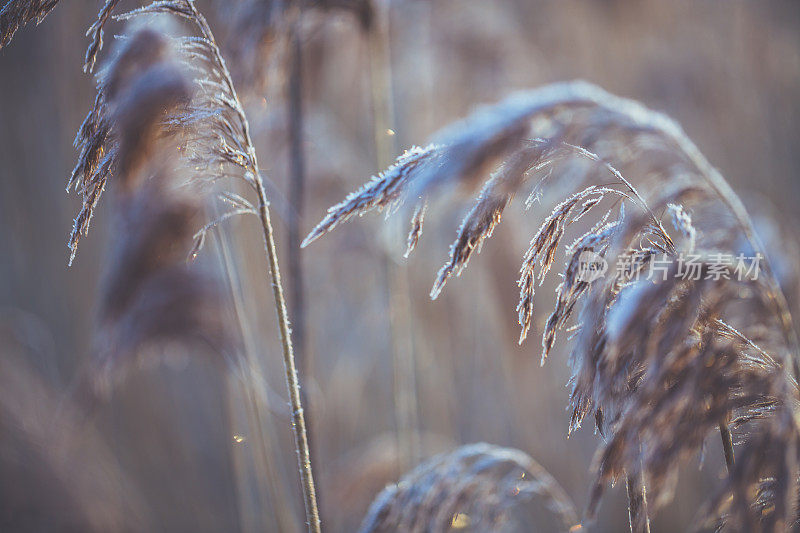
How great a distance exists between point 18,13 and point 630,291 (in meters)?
0.74

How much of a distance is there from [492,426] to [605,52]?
7.74 ft

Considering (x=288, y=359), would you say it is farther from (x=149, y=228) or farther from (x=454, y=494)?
(x=149, y=228)

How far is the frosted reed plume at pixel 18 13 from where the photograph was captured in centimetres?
64

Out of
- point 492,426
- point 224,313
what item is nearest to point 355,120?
point 492,426

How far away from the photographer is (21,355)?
6.76 ft

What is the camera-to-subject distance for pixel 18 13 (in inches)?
25.1

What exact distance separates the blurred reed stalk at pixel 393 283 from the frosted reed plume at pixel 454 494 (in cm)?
38

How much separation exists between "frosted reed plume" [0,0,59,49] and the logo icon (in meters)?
0.66

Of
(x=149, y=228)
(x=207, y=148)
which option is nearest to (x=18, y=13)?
(x=207, y=148)

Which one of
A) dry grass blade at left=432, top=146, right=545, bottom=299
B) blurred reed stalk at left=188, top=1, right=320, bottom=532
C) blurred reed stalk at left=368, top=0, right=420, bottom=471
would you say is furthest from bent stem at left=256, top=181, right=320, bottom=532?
blurred reed stalk at left=368, top=0, right=420, bottom=471

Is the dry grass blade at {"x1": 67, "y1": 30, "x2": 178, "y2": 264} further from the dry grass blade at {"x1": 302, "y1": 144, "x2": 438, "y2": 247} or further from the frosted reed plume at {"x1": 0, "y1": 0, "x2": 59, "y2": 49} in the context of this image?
the dry grass blade at {"x1": 302, "y1": 144, "x2": 438, "y2": 247}

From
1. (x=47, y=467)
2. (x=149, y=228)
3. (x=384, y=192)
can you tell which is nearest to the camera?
(x=384, y=192)

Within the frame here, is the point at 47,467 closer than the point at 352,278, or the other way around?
the point at 47,467

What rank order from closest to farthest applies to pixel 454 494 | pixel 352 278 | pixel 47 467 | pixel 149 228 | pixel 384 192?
pixel 384 192, pixel 454 494, pixel 149 228, pixel 47 467, pixel 352 278
